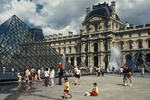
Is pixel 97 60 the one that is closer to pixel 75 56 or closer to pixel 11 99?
pixel 75 56

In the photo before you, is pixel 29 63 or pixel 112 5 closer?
pixel 29 63

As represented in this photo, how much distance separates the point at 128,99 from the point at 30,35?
1791 cm

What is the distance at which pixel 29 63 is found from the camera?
1995cm

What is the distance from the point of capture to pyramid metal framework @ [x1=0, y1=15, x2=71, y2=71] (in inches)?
725

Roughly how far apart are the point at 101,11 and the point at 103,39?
9845 millimetres

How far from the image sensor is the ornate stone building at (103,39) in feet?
164

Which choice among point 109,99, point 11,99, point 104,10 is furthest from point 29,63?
point 104,10

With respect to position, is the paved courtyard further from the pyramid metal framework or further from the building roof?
the building roof

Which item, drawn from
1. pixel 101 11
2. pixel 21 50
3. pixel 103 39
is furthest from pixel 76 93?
pixel 101 11

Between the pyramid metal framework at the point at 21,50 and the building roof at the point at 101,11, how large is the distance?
36392mm

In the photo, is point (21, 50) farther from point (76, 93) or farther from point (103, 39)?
point (103, 39)

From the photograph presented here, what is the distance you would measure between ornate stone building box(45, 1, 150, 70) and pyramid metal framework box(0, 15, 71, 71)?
2707 centimetres

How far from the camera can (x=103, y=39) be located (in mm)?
54719

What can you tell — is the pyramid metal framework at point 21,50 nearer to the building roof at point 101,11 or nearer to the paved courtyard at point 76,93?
the paved courtyard at point 76,93
